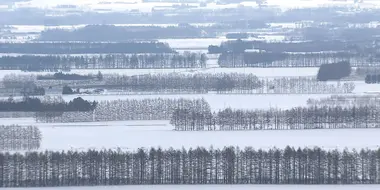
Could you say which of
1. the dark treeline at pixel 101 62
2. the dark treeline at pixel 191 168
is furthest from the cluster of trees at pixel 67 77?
the dark treeline at pixel 191 168

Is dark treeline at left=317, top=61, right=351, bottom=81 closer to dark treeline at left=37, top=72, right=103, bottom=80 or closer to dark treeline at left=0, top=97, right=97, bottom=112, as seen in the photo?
dark treeline at left=37, top=72, right=103, bottom=80

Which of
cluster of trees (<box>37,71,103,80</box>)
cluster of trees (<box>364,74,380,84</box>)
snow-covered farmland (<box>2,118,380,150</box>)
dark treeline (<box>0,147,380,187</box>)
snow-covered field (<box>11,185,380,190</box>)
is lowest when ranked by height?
snow-covered field (<box>11,185,380,190</box>)

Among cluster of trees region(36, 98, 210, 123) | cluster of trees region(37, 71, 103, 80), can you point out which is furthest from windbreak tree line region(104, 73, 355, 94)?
cluster of trees region(36, 98, 210, 123)

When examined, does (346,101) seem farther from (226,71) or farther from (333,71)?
(226,71)

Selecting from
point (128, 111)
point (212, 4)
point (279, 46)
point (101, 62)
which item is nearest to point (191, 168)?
point (128, 111)

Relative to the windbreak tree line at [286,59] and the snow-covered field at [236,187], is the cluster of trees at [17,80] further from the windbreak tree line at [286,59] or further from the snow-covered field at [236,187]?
the snow-covered field at [236,187]

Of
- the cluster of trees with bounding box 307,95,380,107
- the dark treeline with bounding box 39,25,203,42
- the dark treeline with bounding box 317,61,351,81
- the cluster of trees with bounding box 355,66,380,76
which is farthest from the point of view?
the dark treeline with bounding box 39,25,203,42

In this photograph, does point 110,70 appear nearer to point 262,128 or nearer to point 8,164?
point 262,128
